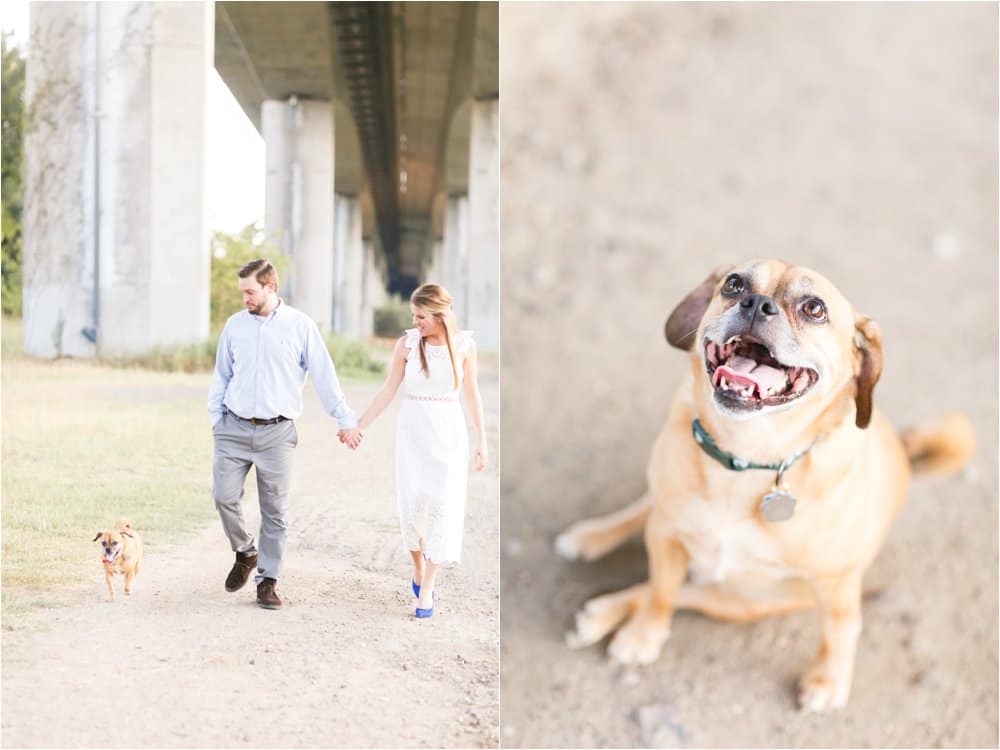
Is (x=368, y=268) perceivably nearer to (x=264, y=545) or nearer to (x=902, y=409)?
(x=264, y=545)

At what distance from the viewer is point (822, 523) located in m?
1.61

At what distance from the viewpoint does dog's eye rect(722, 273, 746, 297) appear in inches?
58.4

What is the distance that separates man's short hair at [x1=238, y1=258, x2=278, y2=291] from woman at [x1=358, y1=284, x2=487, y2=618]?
346mm

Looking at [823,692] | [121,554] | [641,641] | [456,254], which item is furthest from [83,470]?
[823,692]

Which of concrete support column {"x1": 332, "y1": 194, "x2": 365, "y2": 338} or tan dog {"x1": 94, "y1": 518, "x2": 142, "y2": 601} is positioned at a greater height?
concrete support column {"x1": 332, "y1": 194, "x2": 365, "y2": 338}

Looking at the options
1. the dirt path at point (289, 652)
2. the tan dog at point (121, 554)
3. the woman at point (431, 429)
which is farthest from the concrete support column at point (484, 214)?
the tan dog at point (121, 554)

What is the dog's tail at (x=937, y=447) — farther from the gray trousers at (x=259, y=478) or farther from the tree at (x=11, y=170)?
the tree at (x=11, y=170)

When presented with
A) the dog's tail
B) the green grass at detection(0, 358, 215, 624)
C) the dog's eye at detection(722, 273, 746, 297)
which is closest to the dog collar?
the dog's eye at detection(722, 273, 746, 297)

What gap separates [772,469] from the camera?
62.3 inches

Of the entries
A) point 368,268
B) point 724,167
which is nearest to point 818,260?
point 724,167

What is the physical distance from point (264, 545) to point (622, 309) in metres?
1.21

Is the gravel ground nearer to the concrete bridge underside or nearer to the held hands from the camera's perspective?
the concrete bridge underside

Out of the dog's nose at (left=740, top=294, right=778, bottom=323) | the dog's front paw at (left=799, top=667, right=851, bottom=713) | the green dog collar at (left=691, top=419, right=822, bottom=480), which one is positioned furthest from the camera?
the dog's front paw at (left=799, top=667, right=851, bottom=713)

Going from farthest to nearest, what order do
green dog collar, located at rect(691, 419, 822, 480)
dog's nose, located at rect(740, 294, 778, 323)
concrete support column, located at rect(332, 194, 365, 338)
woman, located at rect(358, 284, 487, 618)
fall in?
concrete support column, located at rect(332, 194, 365, 338) → woman, located at rect(358, 284, 487, 618) → green dog collar, located at rect(691, 419, 822, 480) → dog's nose, located at rect(740, 294, 778, 323)
